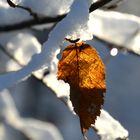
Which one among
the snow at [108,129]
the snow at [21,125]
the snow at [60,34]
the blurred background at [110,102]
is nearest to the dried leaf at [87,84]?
the snow at [60,34]

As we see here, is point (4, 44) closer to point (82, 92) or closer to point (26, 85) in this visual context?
point (82, 92)

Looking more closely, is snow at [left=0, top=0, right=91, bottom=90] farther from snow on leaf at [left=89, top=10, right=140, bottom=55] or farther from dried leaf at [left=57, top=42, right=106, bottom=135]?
snow on leaf at [left=89, top=10, right=140, bottom=55]

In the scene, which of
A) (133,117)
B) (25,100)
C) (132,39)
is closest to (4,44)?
(132,39)

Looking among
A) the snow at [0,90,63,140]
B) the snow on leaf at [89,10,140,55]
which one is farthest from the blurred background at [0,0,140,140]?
the snow on leaf at [89,10,140,55]

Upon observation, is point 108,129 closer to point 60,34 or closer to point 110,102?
point 60,34

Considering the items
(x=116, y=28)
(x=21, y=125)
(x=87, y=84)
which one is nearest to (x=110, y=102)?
(x=21, y=125)
